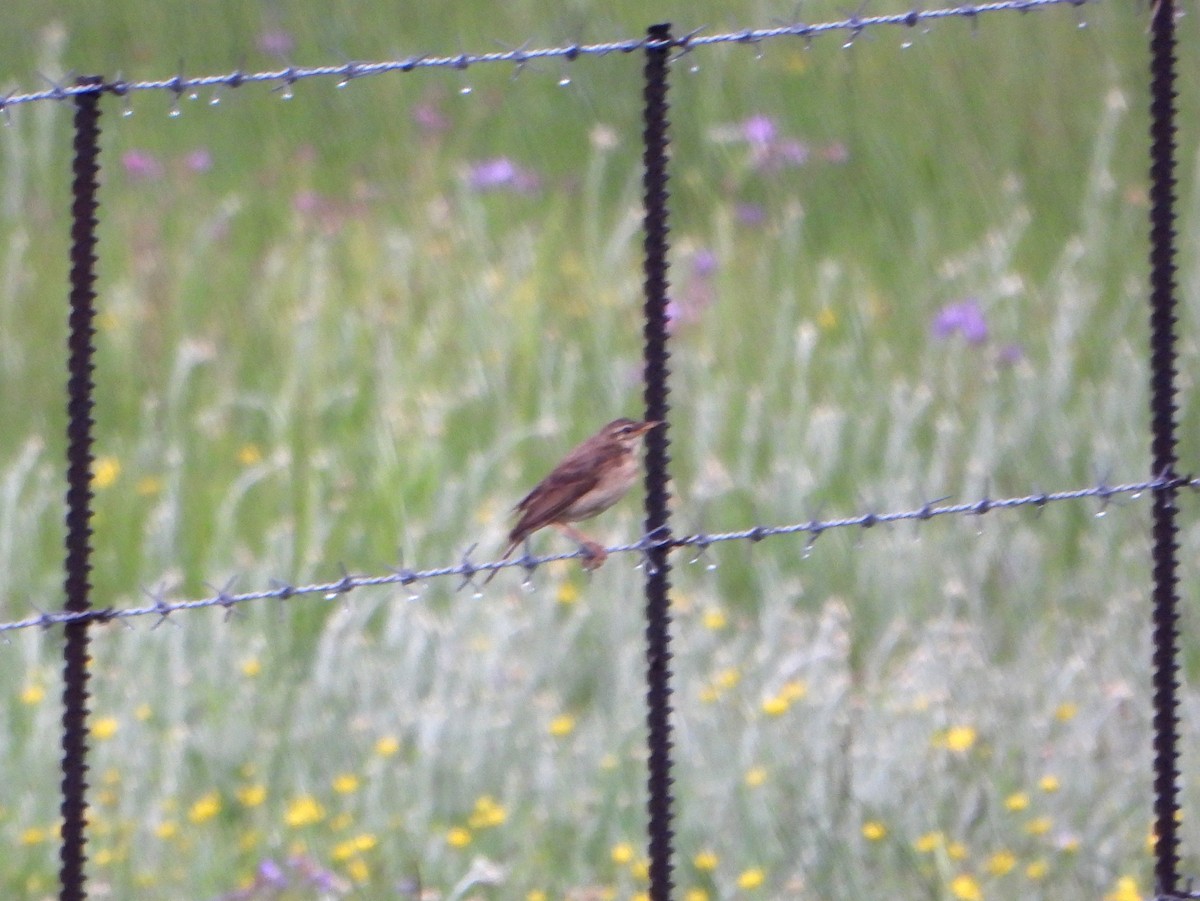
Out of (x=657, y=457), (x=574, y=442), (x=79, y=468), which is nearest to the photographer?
(x=79, y=468)

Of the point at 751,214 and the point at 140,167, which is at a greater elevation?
the point at 140,167

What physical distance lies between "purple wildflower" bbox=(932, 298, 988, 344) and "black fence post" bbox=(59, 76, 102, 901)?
4033 millimetres

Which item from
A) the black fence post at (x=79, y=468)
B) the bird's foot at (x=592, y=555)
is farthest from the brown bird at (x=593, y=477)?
the black fence post at (x=79, y=468)

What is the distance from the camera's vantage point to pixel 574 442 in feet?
19.7

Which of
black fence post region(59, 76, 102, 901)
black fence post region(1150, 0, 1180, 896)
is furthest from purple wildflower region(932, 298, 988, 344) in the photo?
black fence post region(59, 76, 102, 901)

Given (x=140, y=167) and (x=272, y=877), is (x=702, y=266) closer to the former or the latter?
(x=140, y=167)

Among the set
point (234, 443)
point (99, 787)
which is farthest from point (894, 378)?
point (99, 787)

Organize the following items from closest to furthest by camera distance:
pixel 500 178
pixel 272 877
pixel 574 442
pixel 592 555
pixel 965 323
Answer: pixel 592 555, pixel 272 877, pixel 574 442, pixel 965 323, pixel 500 178

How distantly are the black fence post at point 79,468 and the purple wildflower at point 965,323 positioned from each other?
13.2ft

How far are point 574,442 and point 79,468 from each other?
3310 mm

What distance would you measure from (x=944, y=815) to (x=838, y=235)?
3.65 meters

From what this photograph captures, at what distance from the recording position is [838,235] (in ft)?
24.9

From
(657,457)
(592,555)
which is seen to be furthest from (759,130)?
(657,457)

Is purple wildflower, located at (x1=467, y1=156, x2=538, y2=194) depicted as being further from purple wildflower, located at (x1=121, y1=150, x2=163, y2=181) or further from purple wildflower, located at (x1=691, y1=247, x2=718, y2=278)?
purple wildflower, located at (x1=121, y1=150, x2=163, y2=181)
